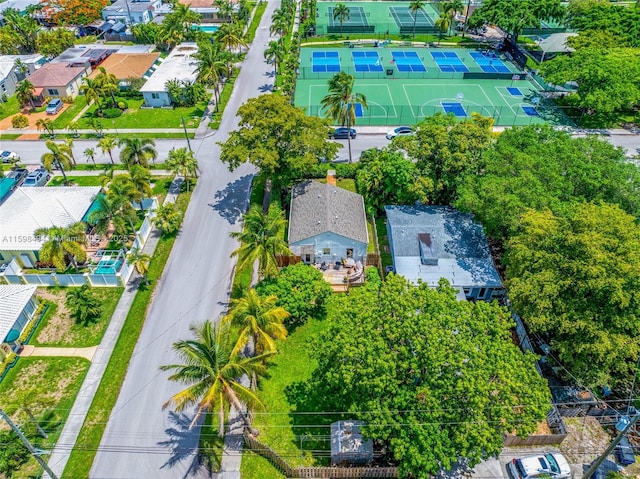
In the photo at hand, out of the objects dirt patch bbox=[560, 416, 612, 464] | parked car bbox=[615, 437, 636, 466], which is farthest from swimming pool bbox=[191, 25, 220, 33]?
parked car bbox=[615, 437, 636, 466]

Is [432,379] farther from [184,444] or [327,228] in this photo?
[327,228]

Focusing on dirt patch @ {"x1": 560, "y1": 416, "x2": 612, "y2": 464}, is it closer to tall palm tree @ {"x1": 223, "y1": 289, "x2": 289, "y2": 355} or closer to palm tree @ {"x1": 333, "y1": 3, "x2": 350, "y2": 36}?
tall palm tree @ {"x1": 223, "y1": 289, "x2": 289, "y2": 355}

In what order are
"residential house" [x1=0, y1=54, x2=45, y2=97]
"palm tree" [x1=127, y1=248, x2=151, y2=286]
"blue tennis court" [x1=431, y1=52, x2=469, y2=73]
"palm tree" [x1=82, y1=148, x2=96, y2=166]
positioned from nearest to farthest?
"palm tree" [x1=127, y1=248, x2=151, y2=286] < "palm tree" [x1=82, y1=148, x2=96, y2=166] < "residential house" [x1=0, y1=54, x2=45, y2=97] < "blue tennis court" [x1=431, y1=52, x2=469, y2=73]

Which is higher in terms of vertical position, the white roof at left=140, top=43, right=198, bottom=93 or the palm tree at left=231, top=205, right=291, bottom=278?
the palm tree at left=231, top=205, right=291, bottom=278

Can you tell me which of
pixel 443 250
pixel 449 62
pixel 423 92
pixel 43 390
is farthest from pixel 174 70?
pixel 43 390

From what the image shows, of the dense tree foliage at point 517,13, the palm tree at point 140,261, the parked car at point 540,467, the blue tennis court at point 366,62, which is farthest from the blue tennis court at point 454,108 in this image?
the parked car at point 540,467

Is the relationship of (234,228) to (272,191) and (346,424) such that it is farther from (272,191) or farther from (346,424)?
(346,424)
